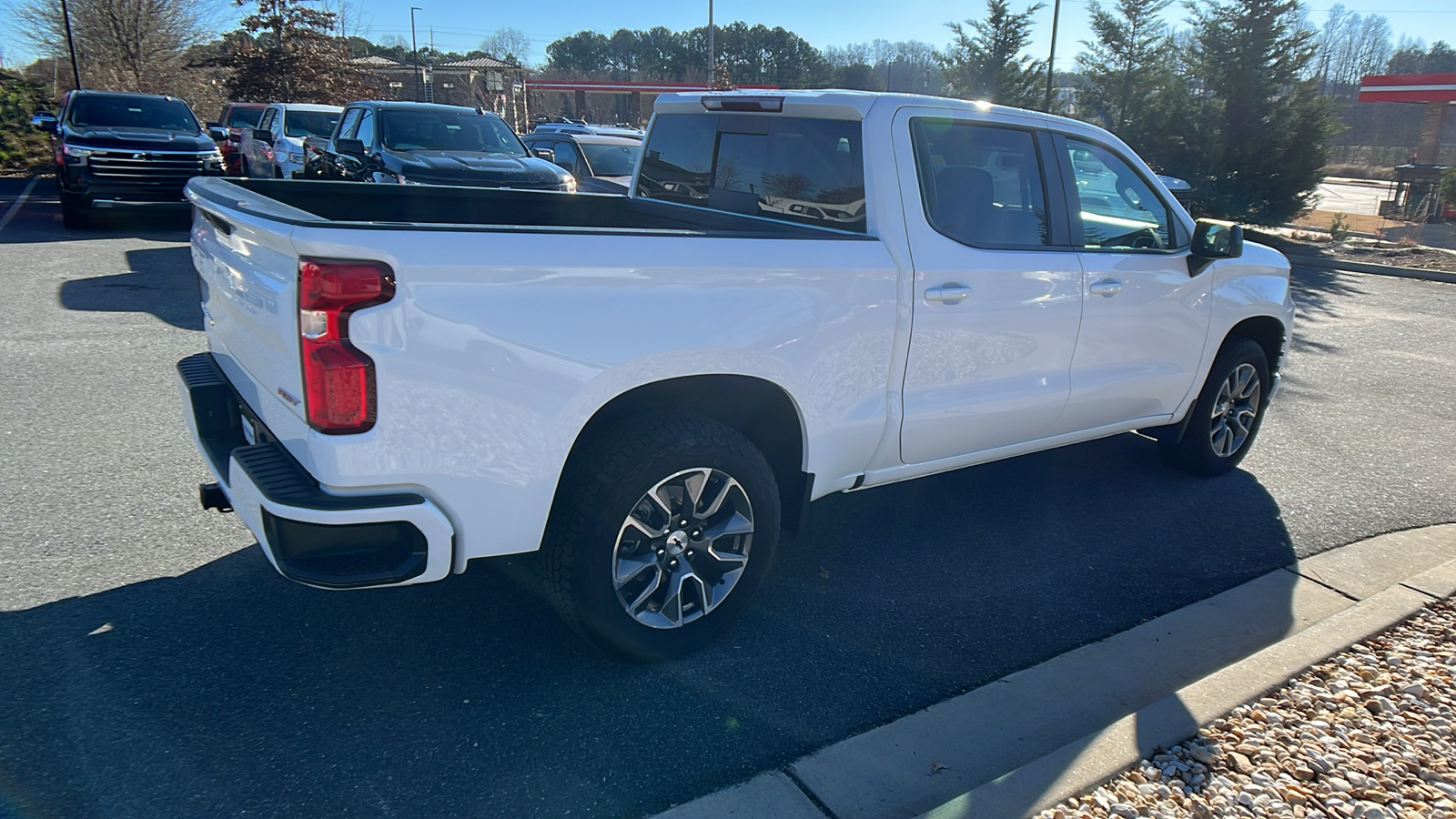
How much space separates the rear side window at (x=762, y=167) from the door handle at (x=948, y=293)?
0.36 m

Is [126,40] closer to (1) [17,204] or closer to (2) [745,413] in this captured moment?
(1) [17,204]

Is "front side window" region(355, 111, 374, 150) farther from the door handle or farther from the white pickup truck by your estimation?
the door handle

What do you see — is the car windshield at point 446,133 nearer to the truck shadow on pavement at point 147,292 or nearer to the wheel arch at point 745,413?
the truck shadow on pavement at point 147,292

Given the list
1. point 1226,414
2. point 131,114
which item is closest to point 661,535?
point 1226,414

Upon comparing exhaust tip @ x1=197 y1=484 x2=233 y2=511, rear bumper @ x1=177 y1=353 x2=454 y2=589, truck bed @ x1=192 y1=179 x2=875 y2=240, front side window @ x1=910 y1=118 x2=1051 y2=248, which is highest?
front side window @ x1=910 y1=118 x2=1051 y2=248

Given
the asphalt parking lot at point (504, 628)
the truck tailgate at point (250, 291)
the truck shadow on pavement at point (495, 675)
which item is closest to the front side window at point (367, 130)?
the asphalt parking lot at point (504, 628)

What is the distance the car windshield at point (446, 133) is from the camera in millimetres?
11781

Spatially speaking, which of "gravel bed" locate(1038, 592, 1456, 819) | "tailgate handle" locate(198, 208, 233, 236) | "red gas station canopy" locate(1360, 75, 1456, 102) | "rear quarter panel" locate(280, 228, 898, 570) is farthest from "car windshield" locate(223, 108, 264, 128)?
"red gas station canopy" locate(1360, 75, 1456, 102)

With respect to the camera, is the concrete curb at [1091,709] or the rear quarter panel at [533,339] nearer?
the rear quarter panel at [533,339]

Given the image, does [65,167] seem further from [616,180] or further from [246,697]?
[246,697]

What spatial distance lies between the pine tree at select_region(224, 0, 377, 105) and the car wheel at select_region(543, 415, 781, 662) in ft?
96.7

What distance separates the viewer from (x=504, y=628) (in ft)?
11.6

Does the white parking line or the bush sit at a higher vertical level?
the bush

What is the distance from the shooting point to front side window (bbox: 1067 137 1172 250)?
446 centimetres
